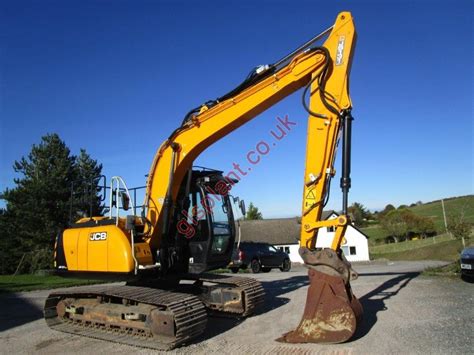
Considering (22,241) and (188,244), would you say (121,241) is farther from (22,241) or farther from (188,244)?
(22,241)

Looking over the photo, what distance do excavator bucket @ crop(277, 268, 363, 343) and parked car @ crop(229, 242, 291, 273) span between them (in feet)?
55.0

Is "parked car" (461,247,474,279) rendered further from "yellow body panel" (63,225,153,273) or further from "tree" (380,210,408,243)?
"tree" (380,210,408,243)

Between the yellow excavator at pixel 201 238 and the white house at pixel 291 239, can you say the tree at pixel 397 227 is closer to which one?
the white house at pixel 291 239

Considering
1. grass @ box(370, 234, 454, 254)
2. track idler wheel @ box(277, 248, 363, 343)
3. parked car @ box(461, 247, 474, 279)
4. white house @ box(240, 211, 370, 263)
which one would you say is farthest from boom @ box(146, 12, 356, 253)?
grass @ box(370, 234, 454, 254)

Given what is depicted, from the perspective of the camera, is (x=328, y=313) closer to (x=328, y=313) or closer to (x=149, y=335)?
(x=328, y=313)

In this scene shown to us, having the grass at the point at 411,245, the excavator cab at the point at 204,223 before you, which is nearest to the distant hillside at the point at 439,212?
the grass at the point at 411,245

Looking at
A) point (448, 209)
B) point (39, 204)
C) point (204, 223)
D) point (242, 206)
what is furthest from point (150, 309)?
point (448, 209)

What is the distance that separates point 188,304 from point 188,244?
170cm

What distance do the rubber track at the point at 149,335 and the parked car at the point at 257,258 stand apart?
50.2 feet

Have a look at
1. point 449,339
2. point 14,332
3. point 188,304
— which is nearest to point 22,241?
point 14,332

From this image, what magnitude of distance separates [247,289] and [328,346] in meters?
2.73

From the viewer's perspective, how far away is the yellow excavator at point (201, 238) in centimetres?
646

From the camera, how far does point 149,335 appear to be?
22.6 ft

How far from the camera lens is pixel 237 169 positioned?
9.12m
